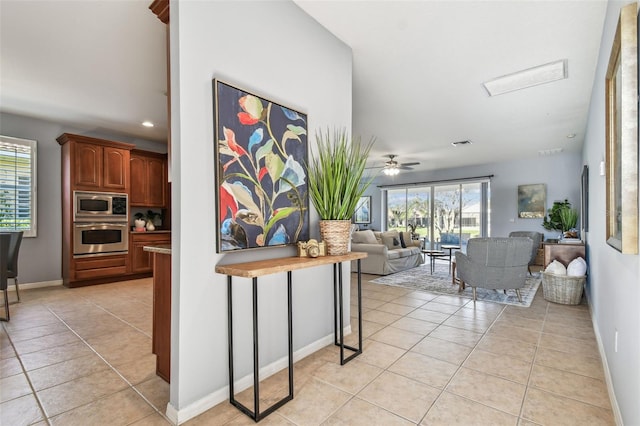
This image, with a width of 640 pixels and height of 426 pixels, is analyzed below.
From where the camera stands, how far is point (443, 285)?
5.11 m

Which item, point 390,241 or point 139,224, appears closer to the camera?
point 139,224

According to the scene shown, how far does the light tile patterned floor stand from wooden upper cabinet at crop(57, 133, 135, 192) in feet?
7.48

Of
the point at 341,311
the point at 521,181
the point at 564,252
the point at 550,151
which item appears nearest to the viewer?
the point at 341,311

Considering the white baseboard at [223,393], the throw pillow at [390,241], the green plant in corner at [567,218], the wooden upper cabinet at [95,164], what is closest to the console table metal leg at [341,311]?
the white baseboard at [223,393]

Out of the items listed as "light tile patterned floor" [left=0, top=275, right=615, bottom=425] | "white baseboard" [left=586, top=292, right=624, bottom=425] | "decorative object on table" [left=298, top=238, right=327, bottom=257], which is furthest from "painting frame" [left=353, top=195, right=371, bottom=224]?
"decorative object on table" [left=298, top=238, right=327, bottom=257]

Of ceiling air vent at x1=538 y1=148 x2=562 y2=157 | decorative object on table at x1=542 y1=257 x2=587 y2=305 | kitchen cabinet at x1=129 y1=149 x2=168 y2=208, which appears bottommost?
decorative object on table at x1=542 y1=257 x2=587 y2=305

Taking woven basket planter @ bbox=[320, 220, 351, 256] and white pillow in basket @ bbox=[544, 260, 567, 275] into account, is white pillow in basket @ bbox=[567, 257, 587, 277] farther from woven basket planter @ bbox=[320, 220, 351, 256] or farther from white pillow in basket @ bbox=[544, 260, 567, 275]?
woven basket planter @ bbox=[320, 220, 351, 256]

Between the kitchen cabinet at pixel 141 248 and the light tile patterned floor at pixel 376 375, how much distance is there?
2072 millimetres

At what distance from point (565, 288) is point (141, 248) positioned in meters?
6.73

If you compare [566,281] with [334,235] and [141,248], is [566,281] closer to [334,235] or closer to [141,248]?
[334,235]

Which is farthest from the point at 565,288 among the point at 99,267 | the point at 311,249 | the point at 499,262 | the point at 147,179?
the point at 147,179

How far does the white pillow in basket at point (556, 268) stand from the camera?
4.04m

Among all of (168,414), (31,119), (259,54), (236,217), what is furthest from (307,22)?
(31,119)

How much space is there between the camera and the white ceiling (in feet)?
8.02
